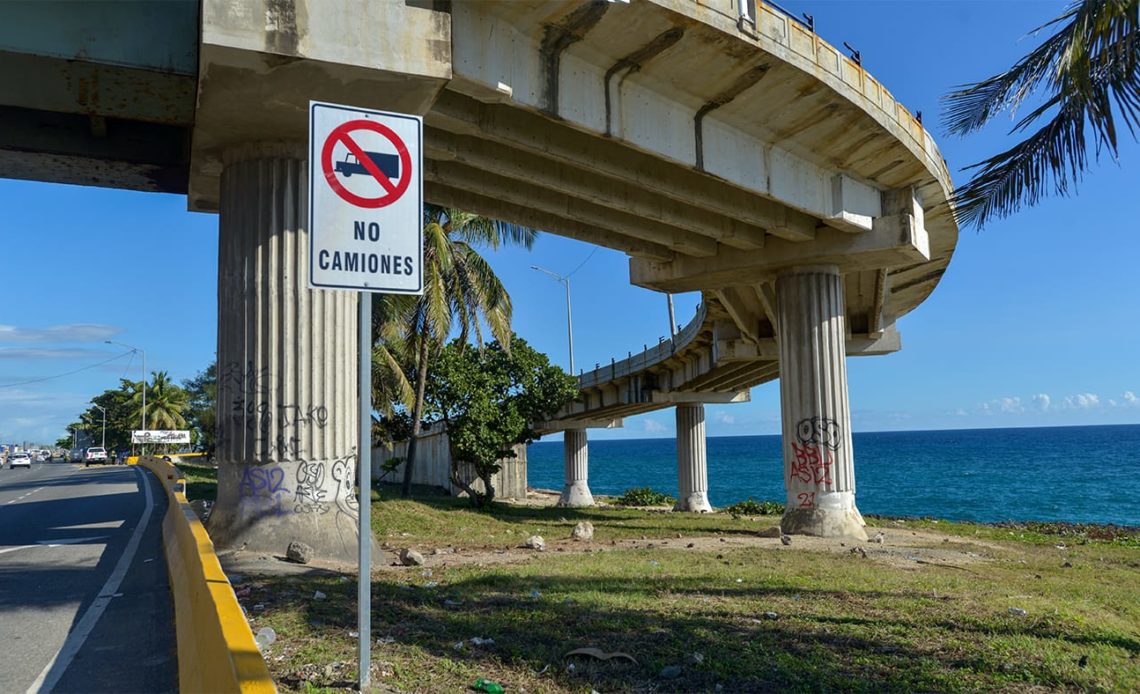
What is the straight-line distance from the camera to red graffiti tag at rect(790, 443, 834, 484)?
699 inches

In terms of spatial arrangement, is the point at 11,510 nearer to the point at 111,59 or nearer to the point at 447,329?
the point at 447,329

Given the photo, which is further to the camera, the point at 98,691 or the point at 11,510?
the point at 11,510

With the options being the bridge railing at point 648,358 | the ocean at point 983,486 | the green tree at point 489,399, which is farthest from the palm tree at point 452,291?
the ocean at point 983,486

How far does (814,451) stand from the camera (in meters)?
18.0

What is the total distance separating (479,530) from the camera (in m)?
16.9

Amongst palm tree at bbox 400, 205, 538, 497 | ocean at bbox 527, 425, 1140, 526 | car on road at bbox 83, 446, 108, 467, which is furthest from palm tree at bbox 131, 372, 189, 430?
palm tree at bbox 400, 205, 538, 497

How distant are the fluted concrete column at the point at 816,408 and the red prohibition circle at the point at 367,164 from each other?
1495cm

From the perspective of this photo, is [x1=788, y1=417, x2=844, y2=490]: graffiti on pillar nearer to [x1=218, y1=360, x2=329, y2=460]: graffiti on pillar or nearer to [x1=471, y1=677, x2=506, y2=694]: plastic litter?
[x1=218, y1=360, x2=329, y2=460]: graffiti on pillar

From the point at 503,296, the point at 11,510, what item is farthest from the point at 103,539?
the point at 503,296

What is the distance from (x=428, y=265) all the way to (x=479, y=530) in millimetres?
10684

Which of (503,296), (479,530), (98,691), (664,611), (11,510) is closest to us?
(98,691)

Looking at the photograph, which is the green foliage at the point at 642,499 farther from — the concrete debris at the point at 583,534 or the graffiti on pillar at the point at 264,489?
the graffiti on pillar at the point at 264,489

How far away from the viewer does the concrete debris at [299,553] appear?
9.63 metres

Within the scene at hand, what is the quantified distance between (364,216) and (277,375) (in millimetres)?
7146
